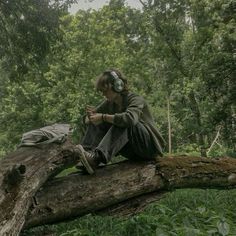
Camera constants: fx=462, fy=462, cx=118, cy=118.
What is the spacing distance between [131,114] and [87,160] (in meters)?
0.71

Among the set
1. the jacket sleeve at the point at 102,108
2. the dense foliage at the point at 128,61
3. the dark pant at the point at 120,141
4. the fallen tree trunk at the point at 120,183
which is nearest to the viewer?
the fallen tree trunk at the point at 120,183

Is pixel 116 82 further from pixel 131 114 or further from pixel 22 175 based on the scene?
pixel 22 175

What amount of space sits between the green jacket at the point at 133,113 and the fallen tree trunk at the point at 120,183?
402 mm

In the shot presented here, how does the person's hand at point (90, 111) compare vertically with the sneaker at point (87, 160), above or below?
above

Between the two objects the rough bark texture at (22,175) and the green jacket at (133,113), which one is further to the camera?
the green jacket at (133,113)

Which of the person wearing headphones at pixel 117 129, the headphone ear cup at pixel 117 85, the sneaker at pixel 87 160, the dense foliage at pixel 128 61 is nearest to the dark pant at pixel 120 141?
the person wearing headphones at pixel 117 129

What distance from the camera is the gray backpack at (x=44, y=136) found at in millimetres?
4764

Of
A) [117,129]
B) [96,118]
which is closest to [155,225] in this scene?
[117,129]

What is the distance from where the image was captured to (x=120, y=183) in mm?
5508

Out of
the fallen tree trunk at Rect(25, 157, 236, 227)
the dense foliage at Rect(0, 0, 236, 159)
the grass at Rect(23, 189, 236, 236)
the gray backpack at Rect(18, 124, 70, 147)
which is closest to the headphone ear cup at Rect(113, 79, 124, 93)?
the gray backpack at Rect(18, 124, 70, 147)

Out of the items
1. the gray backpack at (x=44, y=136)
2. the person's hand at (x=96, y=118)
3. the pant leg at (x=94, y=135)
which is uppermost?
the person's hand at (x=96, y=118)

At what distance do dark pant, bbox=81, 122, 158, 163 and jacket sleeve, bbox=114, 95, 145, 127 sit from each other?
145 millimetres

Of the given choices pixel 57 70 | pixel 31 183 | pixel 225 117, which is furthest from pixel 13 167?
pixel 57 70

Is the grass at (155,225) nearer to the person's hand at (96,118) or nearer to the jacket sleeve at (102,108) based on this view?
the person's hand at (96,118)
